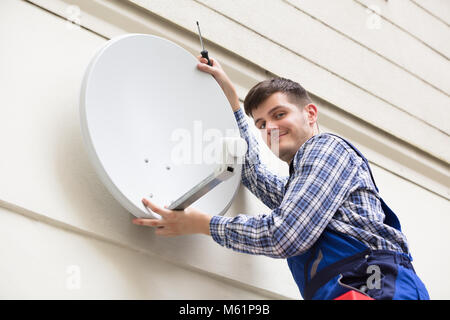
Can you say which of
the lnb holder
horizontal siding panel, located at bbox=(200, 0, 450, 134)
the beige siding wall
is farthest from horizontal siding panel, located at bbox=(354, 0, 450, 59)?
the lnb holder

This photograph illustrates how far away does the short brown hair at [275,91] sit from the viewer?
1.77 metres

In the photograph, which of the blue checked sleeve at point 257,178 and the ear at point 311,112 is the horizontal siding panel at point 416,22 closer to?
the ear at point 311,112

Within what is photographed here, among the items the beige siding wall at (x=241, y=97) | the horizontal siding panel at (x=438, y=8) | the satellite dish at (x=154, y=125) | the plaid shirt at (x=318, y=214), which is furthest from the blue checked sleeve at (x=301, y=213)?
the horizontal siding panel at (x=438, y=8)

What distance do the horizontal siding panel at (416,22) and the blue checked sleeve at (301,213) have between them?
1.45 metres

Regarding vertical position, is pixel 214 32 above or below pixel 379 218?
above

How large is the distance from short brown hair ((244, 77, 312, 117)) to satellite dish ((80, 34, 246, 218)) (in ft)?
0.30

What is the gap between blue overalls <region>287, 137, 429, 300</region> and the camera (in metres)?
1.29

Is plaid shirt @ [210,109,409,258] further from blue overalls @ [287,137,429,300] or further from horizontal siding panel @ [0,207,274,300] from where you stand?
horizontal siding panel @ [0,207,274,300]

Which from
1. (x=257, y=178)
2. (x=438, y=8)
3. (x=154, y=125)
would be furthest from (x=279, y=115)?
(x=438, y=8)

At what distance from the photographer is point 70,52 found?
162cm

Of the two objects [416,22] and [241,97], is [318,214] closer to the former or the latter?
[241,97]
